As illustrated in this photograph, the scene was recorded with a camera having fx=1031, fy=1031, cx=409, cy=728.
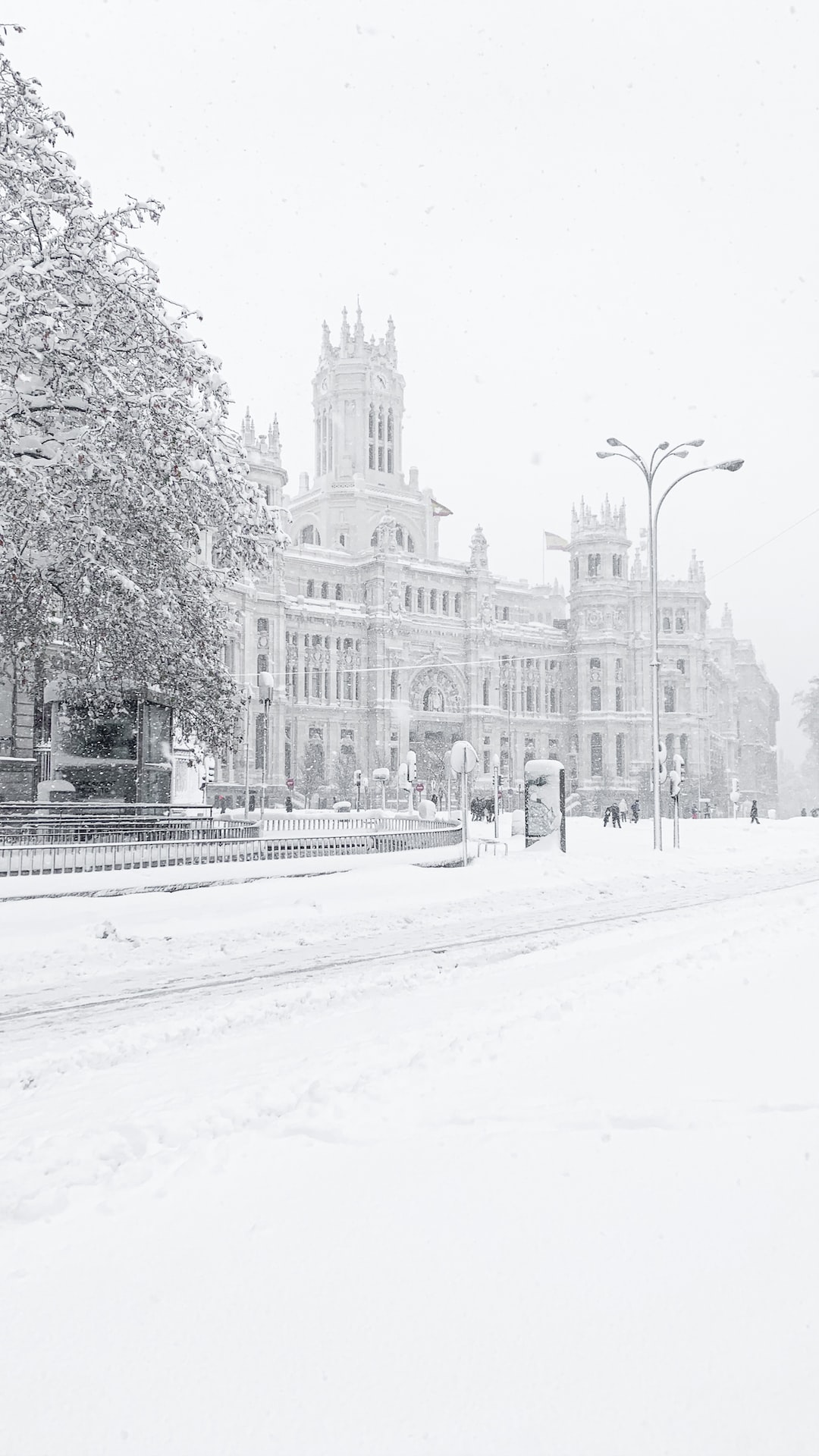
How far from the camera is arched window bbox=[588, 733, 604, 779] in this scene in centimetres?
11325

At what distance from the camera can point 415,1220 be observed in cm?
348

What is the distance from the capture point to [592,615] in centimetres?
11569

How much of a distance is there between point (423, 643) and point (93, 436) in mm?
92714

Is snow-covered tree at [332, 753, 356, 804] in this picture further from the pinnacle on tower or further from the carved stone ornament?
the pinnacle on tower

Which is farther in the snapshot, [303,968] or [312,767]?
[312,767]

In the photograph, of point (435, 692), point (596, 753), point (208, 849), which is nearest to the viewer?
point (208, 849)

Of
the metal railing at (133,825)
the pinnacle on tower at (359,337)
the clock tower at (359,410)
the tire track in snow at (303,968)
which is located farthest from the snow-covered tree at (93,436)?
the pinnacle on tower at (359,337)

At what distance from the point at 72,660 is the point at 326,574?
86358 mm

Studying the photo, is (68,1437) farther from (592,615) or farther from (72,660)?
(592,615)

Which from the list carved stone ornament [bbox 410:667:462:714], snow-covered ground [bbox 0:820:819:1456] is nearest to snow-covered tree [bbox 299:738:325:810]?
carved stone ornament [bbox 410:667:462:714]

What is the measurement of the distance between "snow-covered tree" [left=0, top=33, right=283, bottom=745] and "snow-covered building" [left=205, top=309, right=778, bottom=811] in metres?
70.6

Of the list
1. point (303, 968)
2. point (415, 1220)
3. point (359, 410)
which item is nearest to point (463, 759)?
point (303, 968)

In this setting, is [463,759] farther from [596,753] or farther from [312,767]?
[596,753]

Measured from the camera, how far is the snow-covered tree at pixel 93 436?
1380 cm
